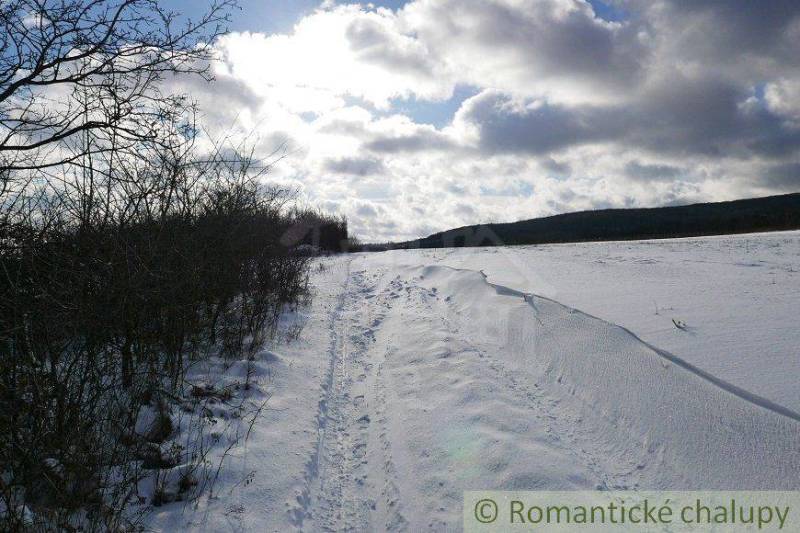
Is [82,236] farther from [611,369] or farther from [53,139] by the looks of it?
[611,369]

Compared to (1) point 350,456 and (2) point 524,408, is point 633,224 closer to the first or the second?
(2) point 524,408

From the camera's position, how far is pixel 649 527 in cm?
285

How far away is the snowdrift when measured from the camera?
306 cm

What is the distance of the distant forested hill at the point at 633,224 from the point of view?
31594 millimetres

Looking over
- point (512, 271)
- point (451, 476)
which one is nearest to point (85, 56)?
point (451, 476)

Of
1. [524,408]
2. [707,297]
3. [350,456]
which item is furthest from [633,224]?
[350,456]

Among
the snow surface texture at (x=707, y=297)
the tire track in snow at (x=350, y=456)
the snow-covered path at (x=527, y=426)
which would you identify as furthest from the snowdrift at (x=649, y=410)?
the tire track in snow at (x=350, y=456)

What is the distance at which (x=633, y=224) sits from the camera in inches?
2202

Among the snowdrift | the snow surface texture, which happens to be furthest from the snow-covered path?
the snow surface texture

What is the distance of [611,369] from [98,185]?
5252 mm

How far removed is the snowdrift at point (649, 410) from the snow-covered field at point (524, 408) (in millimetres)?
13

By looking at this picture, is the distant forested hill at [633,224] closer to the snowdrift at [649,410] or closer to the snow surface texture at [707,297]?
the snow surface texture at [707,297]

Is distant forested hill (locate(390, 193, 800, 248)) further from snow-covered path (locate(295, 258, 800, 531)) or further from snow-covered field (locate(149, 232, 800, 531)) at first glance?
snow-covered path (locate(295, 258, 800, 531))

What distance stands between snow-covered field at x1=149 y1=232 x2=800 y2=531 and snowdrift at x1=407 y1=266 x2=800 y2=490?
0.04 feet
